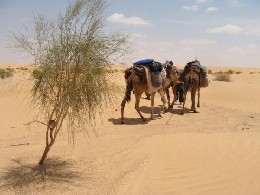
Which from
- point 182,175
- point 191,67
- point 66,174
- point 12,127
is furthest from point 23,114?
point 182,175

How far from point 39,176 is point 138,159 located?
2265 mm

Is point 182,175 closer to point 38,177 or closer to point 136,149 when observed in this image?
point 136,149

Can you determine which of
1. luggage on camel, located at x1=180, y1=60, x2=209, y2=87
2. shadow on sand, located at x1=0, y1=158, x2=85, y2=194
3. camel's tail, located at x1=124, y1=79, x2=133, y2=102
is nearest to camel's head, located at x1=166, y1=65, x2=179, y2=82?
luggage on camel, located at x1=180, y1=60, x2=209, y2=87

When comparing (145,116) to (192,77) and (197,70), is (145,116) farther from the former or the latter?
(197,70)

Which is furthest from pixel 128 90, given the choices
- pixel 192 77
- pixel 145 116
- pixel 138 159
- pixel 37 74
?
pixel 37 74

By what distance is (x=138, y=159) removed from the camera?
8.76 m

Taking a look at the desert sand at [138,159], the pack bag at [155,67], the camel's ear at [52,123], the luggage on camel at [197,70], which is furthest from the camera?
the luggage on camel at [197,70]

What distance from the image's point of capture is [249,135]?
425 inches

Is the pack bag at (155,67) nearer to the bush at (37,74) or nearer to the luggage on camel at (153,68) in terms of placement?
the luggage on camel at (153,68)

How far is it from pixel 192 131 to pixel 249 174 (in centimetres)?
440

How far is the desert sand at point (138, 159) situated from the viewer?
281 inches

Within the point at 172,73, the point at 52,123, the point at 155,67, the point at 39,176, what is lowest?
the point at 39,176


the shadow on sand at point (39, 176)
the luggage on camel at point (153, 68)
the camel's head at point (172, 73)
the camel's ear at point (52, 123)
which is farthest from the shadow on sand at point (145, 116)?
the camel's ear at point (52, 123)

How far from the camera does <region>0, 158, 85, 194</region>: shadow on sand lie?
A: 23.7 feet
